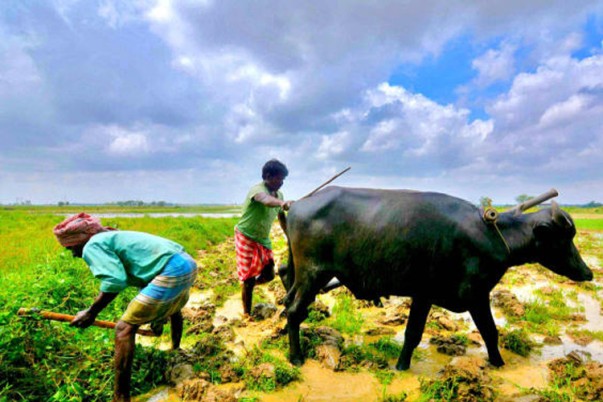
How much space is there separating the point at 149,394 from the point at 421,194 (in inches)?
115

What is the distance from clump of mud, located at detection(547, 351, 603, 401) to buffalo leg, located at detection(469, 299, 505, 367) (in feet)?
→ 1.49

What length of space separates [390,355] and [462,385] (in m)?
0.98

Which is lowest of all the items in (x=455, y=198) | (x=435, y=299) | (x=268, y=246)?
(x=435, y=299)

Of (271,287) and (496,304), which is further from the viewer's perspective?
(271,287)

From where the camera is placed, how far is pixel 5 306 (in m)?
2.97

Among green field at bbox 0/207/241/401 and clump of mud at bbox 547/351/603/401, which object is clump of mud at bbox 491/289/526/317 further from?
green field at bbox 0/207/241/401

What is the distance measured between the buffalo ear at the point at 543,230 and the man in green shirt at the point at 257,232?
2.63 metres

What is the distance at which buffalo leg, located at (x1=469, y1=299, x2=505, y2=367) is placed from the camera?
11.4ft

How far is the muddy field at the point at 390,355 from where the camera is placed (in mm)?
3104

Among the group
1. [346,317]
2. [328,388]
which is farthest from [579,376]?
[346,317]

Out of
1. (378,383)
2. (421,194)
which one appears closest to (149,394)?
(378,383)

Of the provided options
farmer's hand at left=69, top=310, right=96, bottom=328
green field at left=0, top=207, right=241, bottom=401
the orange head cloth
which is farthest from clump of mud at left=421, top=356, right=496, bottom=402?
the orange head cloth

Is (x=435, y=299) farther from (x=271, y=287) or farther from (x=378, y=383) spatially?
(x=271, y=287)

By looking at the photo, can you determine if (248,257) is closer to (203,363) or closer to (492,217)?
(203,363)
